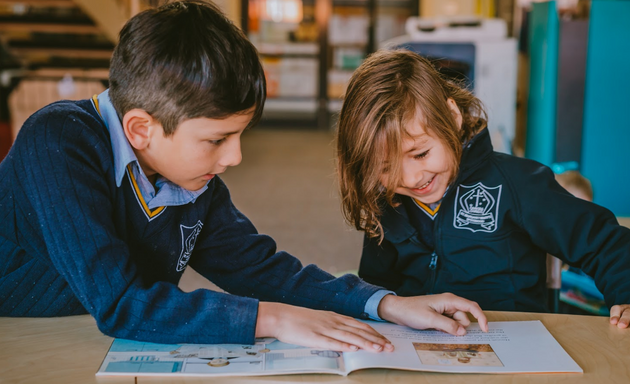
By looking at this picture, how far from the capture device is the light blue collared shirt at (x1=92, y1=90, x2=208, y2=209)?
90cm

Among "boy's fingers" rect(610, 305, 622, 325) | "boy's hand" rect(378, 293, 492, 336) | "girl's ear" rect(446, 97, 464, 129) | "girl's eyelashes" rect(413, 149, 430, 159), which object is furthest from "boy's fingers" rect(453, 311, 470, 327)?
"girl's ear" rect(446, 97, 464, 129)

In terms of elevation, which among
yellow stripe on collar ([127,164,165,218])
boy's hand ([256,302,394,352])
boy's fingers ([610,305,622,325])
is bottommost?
boy's fingers ([610,305,622,325])

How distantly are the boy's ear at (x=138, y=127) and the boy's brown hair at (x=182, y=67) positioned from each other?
1 cm

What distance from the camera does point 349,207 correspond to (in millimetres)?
1262

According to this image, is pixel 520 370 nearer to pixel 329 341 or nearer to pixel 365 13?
pixel 329 341

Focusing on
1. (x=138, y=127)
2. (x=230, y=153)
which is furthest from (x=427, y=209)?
(x=138, y=127)

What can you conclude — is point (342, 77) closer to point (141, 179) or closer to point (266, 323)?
point (141, 179)

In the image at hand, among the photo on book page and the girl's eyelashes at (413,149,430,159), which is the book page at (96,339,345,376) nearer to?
the photo on book page

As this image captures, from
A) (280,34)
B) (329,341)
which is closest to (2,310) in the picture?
(329,341)

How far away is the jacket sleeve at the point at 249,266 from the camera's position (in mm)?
1022

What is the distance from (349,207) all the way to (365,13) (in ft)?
20.6

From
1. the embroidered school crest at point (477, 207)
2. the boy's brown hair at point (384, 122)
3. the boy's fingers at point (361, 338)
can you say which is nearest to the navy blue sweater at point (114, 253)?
the boy's fingers at point (361, 338)

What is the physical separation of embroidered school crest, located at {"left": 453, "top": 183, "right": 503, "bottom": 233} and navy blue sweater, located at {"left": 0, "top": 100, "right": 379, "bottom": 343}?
329 mm

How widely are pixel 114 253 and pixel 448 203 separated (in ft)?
2.20
